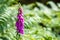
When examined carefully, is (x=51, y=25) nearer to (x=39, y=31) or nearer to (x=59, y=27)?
(x=59, y=27)

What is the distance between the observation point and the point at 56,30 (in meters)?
5.94

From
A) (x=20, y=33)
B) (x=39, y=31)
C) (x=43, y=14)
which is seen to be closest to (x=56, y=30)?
(x=43, y=14)

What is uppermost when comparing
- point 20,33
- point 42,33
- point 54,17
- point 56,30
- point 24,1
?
point 24,1

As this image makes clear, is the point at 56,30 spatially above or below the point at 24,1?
below

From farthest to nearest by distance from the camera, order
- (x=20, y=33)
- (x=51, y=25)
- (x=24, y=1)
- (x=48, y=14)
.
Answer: (x=24, y=1), (x=48, y=14), (x=51, y=25), (x=20, y=33)

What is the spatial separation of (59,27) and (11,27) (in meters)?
1.78

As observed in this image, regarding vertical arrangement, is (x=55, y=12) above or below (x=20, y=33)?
above

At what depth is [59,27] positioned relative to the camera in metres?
6.00

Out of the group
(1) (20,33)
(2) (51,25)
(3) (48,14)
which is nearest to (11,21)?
(1) (20,33)

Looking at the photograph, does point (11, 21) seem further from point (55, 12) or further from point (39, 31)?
point (55, 12)

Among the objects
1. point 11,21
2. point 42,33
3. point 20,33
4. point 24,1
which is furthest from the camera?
point 24,1

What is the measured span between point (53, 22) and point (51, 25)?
12cm

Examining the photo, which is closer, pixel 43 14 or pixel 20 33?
pixel 20 33

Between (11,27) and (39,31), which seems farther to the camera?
(39,31)
